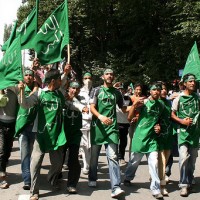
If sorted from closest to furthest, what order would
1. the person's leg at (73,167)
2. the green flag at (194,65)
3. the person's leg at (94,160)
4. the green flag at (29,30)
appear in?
the person's leg at (73,167) → the person's leg at (94,160) → the green flag at (194,65) → the green flag at (29,30)

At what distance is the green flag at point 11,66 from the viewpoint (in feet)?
19.5

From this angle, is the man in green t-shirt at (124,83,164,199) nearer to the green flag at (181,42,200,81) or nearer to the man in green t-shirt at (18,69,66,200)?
the green flag at (181,42,200,81)

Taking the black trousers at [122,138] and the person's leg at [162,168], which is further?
the black trousers at [122,138]

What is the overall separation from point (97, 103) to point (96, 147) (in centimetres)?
78

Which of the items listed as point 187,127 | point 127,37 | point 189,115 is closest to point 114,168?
point 187,127

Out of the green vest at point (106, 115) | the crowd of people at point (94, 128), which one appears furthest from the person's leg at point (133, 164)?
the green vest at point (106, 115)

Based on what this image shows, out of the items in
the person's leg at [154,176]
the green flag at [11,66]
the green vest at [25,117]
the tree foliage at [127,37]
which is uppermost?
the tree foliage at [127,37]

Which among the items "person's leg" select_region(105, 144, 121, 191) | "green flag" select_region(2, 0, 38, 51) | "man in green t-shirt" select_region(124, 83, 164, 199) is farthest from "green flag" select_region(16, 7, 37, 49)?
"person's leg" select_region(105, 144, 121, 191)

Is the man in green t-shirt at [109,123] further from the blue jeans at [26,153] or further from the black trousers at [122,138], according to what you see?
the black trousers at [122,138]

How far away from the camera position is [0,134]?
6672 millimetres

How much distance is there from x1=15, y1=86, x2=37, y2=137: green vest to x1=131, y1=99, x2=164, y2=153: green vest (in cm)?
176

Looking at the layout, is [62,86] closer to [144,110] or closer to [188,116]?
[144,110]

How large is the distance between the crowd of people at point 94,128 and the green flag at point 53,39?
39 centimetres

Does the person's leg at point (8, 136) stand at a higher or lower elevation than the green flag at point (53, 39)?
lower
